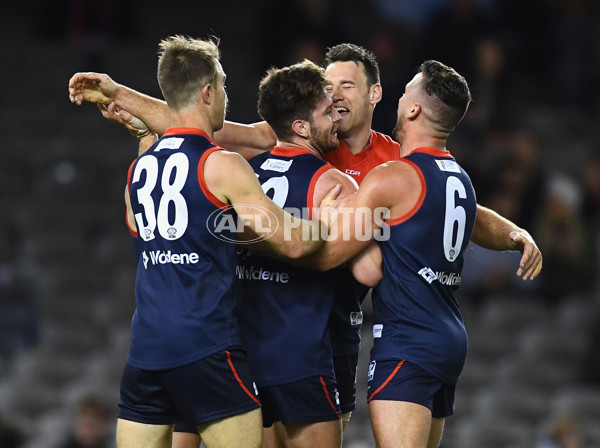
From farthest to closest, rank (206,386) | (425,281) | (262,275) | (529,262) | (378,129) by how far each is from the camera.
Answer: (378,129)
(529,262)
(262,275)
(425,281)
(206,386)

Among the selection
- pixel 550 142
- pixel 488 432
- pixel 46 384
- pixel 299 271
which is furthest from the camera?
pixel 550 142

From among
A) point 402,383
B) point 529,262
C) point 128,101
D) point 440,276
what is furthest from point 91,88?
point 529,262

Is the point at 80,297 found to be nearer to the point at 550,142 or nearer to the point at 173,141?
the point at 550,142

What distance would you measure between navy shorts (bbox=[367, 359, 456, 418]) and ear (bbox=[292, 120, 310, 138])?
121cm

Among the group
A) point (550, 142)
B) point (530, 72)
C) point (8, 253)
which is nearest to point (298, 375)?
point (8, 253)

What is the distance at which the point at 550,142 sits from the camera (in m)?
12.1

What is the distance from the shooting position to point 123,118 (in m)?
5.84

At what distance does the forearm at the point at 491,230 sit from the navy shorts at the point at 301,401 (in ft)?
4.31

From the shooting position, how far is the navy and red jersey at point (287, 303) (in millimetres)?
5336

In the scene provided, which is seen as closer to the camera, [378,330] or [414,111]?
[378,330]

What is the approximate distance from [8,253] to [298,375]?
6673mm

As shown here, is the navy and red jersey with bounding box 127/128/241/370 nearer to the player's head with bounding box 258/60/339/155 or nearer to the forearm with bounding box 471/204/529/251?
the player's head with bounding box 258/60/339/155

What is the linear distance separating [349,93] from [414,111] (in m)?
0.68

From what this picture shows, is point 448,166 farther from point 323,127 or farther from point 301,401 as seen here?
point 301,401
